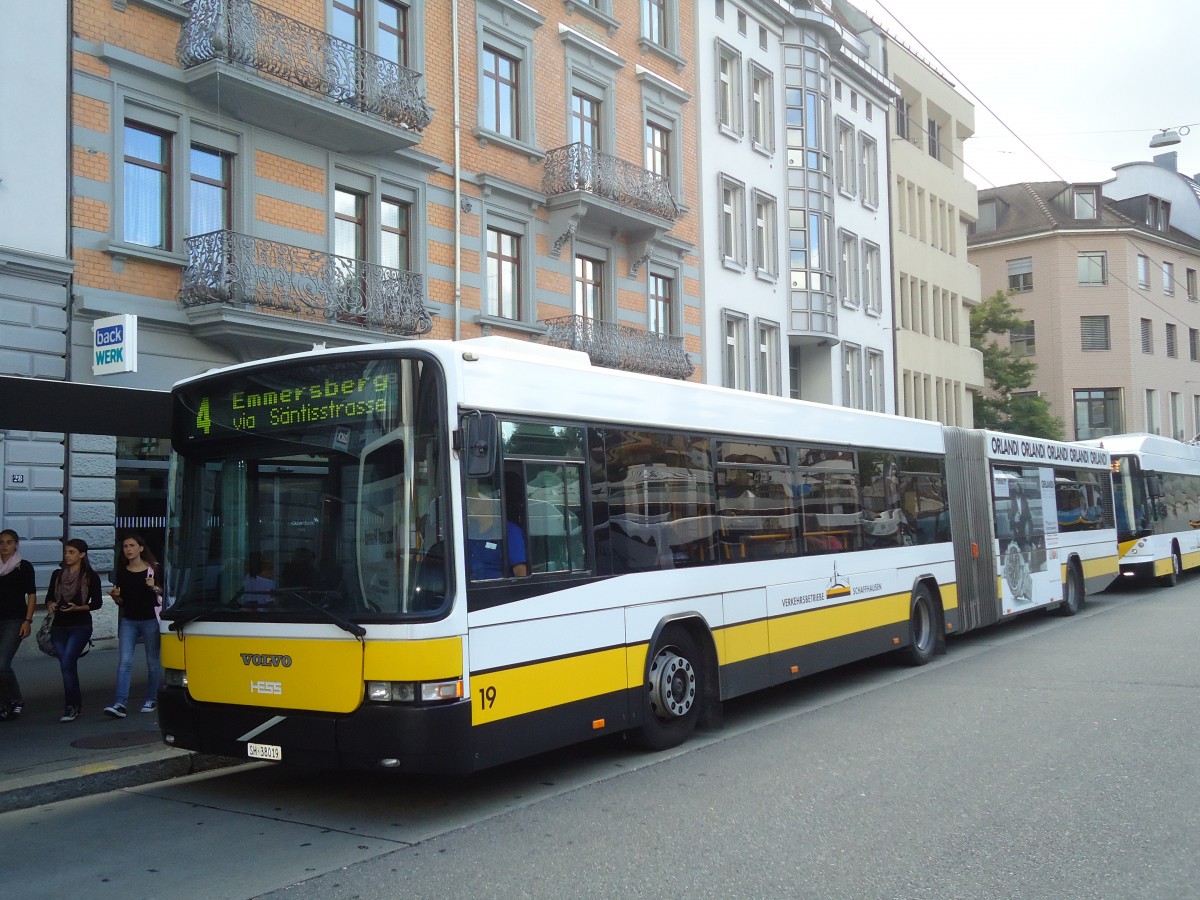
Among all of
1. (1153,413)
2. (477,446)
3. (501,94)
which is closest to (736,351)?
(501,94)

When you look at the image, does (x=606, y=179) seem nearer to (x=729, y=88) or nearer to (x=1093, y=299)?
(x=729, y=88)

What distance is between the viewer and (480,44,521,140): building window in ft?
74.6

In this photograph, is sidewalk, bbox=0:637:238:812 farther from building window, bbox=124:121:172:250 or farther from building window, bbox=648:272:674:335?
building window, bbox=648:272:674:335

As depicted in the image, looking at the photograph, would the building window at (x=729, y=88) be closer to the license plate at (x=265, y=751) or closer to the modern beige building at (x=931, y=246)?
the modern beige building at (x=931, y=246)

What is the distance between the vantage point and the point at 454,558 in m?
7.11

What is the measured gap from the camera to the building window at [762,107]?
32250 millimetres

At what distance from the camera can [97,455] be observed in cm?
Answer: 1574

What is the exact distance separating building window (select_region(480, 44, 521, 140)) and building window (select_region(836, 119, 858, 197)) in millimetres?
15784

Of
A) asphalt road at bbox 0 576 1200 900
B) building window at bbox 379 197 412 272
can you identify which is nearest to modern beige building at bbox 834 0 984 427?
building window at bbox 379 197 412 272

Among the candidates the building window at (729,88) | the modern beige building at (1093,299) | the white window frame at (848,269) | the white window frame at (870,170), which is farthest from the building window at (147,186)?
the modern beige building at (1093,299)

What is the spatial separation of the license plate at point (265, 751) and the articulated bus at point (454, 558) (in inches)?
0.6

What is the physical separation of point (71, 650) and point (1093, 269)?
5735cm

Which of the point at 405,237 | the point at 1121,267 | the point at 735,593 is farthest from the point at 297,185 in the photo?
the point at 1121,267

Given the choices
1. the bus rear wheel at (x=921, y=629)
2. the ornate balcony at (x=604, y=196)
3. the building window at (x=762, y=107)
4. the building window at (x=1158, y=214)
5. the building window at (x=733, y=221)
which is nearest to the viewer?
the bus rear wheel at (x=921, y=629)
